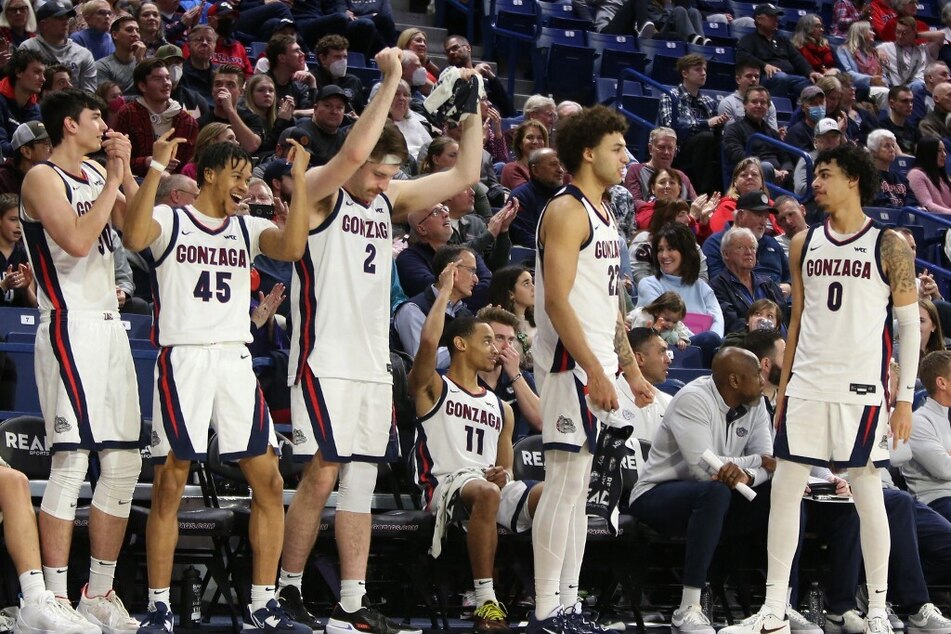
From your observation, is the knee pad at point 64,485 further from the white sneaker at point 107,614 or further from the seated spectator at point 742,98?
the seated spectator at point 742,98

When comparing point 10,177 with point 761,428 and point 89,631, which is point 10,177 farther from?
point 761,428

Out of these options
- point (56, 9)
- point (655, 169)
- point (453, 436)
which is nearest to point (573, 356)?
point (453, 436)

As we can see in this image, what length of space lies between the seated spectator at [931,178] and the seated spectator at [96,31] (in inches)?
291

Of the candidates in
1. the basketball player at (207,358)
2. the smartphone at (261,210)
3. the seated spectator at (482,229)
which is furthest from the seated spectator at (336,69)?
the basketball player at (207,358)

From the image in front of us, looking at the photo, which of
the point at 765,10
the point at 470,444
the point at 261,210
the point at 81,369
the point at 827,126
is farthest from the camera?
the point at 765,10

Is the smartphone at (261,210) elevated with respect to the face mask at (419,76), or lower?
lower

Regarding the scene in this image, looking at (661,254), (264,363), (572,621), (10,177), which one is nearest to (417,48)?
(661,254)

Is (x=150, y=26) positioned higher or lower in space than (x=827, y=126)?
higher

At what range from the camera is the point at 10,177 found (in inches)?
328

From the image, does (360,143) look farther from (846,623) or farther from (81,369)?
(846,623)

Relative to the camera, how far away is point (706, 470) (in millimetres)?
6594

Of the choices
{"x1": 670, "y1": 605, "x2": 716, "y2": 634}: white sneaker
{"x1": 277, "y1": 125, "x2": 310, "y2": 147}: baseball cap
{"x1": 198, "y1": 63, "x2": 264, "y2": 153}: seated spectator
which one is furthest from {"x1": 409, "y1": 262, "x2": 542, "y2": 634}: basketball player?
{"x1": 198, "y1": 63, "x2": 264, "y2": 153}: seated spectator

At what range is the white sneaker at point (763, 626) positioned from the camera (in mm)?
6043

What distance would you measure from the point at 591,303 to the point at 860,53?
1181 cm
